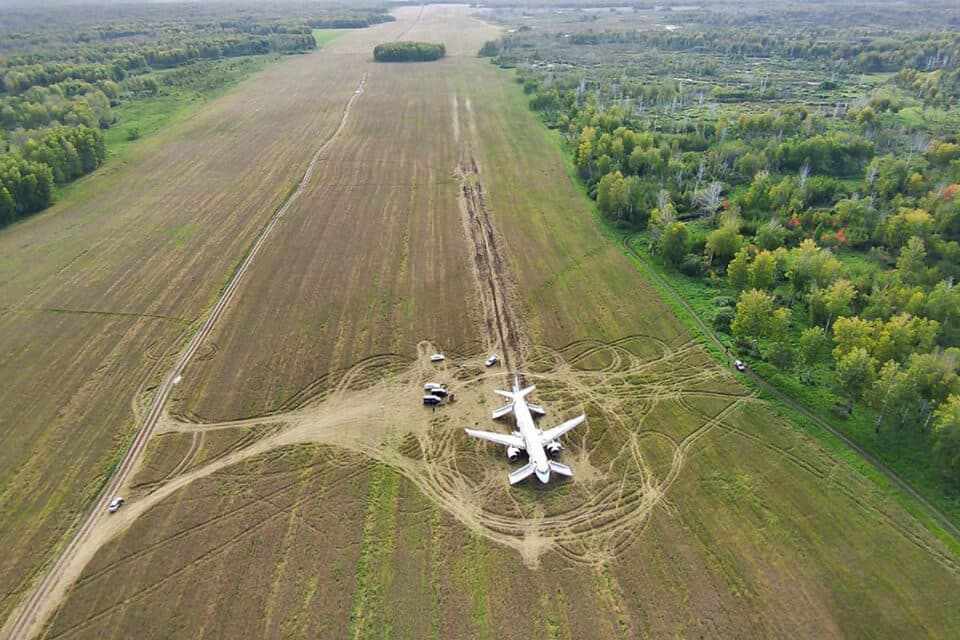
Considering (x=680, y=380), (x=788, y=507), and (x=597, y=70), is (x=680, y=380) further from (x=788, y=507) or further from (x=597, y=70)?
(x=597, y=70)

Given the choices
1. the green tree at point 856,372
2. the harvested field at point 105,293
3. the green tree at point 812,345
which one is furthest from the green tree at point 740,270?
the harvested field at point 105,293

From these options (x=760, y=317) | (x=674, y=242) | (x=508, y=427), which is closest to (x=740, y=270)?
(x=674, y=242)

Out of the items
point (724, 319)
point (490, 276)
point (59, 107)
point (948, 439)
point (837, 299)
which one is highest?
point (59, 107)

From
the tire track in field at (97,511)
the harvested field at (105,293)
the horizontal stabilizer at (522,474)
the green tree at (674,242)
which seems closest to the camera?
the tire track in field at (97,511)

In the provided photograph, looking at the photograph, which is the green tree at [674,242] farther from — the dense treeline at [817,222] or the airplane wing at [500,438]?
the airplane wing at [500,438]

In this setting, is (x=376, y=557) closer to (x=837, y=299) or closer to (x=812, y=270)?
(x=837, y=299)

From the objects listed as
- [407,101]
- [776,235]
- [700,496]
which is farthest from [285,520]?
[407,101]
